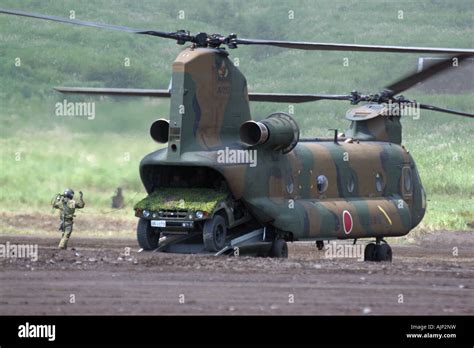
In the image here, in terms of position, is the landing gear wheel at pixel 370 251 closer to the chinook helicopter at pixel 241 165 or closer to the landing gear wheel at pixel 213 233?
the chinook helicopter at pixel 241 165

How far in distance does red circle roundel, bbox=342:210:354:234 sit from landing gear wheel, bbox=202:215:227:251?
139 inches

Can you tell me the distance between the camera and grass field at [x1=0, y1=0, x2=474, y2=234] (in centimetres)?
3875

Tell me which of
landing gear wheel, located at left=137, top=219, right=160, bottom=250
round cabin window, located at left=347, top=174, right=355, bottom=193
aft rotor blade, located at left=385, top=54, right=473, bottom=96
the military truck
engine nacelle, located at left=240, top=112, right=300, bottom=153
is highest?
aft rotor blade, located at left=385, top=54, right=473, bottom=96

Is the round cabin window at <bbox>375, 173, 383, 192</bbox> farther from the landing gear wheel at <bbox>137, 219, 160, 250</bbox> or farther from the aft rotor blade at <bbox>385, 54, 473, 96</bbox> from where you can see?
the landing gear wheel at <bbox>137, 219, 160, 250</bbox>

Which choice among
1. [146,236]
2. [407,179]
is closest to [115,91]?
[146,236]

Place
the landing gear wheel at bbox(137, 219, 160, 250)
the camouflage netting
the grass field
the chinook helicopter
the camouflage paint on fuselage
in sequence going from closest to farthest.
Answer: the camouflage netting, the chinook helicopter, the camouflage paint on fuselage, the landing gear wheel at bbox(137, 219, 160, 250), the grass field

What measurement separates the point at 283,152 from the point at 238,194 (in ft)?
5.36

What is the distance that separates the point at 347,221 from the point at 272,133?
323 centimetres

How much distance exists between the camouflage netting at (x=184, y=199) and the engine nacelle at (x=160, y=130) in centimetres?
106

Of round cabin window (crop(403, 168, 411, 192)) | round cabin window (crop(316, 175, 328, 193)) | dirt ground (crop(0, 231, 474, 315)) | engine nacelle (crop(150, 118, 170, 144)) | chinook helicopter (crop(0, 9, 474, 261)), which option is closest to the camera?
dirt ground (crop(0, 231, 474, 315))

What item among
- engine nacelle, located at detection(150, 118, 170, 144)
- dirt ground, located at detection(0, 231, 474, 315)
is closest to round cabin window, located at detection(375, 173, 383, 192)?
dirt ground, located at detection(0, 231, 474, 315)

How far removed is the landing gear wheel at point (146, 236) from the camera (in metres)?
22.8
